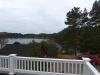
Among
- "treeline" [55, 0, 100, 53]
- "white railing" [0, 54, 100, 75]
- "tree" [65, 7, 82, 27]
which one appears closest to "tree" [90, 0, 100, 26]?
"treeline" [55, 0, 100, 53]

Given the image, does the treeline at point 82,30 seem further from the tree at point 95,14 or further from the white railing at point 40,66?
the white railing at point 40,66

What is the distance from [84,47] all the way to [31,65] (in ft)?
105

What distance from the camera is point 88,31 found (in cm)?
4219

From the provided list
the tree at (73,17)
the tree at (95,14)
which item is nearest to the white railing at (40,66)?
the tree at (73,17)

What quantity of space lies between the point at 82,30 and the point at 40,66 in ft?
113

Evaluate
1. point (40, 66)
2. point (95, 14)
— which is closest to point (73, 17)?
point (95, 14)

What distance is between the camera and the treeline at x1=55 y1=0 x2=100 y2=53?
40781 millimetres

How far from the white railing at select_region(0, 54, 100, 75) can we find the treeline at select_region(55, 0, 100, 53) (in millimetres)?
30094

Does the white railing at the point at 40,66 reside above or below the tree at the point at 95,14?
below

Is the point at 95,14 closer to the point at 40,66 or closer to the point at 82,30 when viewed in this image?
the point at 82,30

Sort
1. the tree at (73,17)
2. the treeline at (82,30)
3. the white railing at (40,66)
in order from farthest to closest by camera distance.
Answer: the tree at (73,17) → the treeline at (82,30) → the white railing at (40,66)

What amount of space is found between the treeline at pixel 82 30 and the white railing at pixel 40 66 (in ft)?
98.7

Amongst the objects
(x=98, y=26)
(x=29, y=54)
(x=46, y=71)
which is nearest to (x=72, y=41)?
(x=98, y=26)

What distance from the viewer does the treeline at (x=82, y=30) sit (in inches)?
1606
